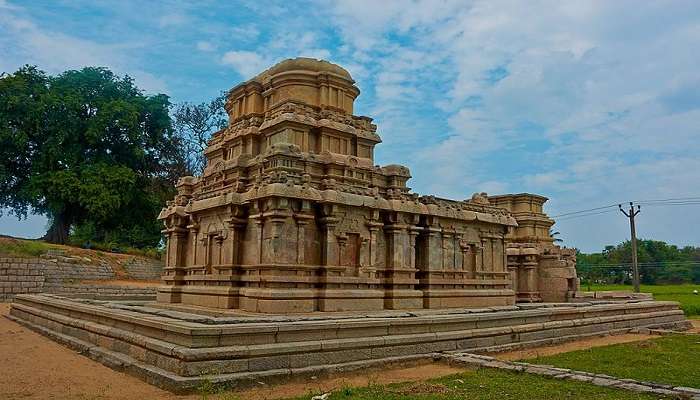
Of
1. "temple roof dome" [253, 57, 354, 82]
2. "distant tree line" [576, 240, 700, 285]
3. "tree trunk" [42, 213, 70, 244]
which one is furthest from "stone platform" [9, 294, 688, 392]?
"distant tree line" [576, 240, 700, 285]

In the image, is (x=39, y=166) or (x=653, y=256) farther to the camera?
(x=653, y=256)

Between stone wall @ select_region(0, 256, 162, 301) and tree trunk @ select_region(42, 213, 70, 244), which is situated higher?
tree trunk @ select_region(42, 213, 70, 244)

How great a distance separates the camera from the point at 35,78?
32.7 meters

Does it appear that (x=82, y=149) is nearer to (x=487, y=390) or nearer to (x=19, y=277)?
(x=19, y=277)

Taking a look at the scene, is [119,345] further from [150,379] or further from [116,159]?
[116,159]

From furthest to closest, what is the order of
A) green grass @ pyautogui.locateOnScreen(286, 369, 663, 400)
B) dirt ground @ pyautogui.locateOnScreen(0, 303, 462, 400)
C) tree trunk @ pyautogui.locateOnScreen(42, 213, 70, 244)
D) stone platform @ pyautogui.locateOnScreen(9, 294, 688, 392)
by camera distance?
tree trunk @ pyautogui.locateOnScreen(42, 213, 70, 244) → stone platform @ pyautogui.locateOnScreen(9, 294, 688, 392) → dirt ground @ pyautogui.locateOnScreen(0, 303, 462, 400) → green grass @ pyautogui.locateOnScreen(286, 369, 663, 400)

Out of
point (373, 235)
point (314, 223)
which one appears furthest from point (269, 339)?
point (373, 235)

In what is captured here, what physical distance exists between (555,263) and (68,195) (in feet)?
86.0

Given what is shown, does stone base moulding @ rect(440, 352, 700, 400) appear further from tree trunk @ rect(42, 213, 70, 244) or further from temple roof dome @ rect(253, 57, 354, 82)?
tree trunk @ rect(42, 213, 70, 244)

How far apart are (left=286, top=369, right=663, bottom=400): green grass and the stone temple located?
133cm

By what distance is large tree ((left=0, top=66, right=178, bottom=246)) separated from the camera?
1209 inches

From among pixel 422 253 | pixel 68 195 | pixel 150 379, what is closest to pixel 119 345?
pixel 150 379

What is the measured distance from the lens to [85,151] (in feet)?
111

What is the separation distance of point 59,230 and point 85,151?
530 centimetres
